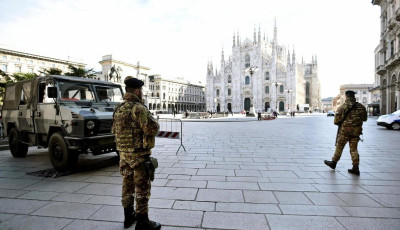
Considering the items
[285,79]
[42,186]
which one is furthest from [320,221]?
[285,79]

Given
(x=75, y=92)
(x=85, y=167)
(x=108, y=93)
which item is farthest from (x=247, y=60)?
(x=85, y=167)

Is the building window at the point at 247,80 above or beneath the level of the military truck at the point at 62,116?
above

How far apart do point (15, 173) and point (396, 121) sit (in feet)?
63.1

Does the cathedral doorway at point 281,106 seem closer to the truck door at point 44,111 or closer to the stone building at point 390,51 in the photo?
the stone building at point 390,51

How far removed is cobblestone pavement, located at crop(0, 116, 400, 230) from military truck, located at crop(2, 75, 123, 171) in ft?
2.07

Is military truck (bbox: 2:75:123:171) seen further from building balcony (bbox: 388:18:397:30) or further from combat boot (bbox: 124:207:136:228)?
building balcony (bbox: 388:18:397:30)

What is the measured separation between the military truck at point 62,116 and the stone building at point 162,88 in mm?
56519

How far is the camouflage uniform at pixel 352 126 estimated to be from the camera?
184 inches

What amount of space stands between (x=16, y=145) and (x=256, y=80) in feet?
196

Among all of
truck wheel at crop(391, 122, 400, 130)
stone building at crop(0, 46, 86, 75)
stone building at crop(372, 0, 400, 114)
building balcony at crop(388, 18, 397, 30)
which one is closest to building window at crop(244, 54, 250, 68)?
stone building at crop(372, 0, 400, 114)

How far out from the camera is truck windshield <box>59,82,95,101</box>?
17.6 ft

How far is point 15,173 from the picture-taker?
4.97 m

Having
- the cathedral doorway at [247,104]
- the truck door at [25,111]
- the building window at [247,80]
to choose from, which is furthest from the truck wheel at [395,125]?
the building window at [247,80]

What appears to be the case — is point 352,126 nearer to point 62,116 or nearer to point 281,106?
point 62,116
